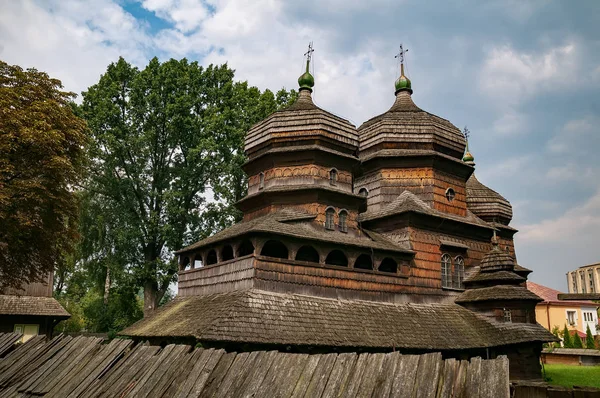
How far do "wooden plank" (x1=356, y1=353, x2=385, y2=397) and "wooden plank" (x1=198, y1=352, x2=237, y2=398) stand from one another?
4.90 ft

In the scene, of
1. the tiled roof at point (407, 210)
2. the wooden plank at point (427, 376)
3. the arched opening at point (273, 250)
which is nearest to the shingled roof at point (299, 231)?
the arched opening at point (273, 250)

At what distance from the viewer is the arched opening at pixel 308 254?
19172 millimetres

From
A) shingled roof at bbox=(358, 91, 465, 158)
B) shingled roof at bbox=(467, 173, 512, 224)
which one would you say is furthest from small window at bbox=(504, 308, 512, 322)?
shingled roof at bbox=(467, 173, 512, 224)

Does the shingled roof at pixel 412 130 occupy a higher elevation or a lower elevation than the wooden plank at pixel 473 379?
higher

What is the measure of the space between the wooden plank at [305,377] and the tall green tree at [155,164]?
78.4 feet

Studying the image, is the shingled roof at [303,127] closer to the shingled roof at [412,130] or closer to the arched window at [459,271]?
the shingled roof at [412,130]

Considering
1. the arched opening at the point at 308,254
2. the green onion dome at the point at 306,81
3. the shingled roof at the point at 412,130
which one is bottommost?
the arched opening at the point at 308,254

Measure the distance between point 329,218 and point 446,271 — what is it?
20.9ft

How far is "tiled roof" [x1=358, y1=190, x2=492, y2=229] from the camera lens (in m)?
22.2

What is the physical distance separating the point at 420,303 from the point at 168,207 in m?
15.1

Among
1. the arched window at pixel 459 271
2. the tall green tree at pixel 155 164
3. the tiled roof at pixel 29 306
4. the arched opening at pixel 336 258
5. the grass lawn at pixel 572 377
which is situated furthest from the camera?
the tall green tree at pixel 155 164

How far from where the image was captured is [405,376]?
455 cm

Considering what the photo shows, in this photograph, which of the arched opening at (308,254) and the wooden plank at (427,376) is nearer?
the wooden plank at (427,376)

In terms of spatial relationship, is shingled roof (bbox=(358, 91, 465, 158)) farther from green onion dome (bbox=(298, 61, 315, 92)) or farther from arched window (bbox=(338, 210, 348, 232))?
arched window (bbox=(338, 210, 348, 232))
